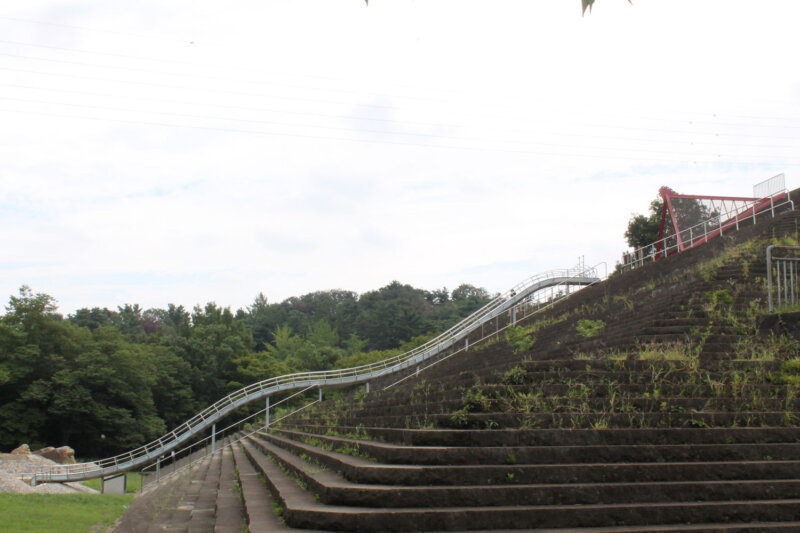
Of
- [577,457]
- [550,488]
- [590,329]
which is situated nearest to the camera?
[550,488]

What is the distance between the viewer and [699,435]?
6.52 m

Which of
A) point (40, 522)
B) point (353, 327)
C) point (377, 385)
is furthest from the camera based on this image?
point (353, 327)

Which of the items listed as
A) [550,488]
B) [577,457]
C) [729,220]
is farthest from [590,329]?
[729,220]

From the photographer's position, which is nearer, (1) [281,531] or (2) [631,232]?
(1) [281,531]

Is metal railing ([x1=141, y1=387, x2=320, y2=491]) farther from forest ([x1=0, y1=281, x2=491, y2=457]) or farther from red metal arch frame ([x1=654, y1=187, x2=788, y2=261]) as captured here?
red metal arch frame ([x1=654, y1=187, x2=788, y2=261])

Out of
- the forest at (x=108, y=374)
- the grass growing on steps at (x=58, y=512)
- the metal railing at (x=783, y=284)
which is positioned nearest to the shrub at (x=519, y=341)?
the metal railing at (x=783, y=284)

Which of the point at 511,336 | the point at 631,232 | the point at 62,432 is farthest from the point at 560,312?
the point at 62,432

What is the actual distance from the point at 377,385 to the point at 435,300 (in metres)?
77.1

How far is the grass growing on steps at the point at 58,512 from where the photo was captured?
506 inches

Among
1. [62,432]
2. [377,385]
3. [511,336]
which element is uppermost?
[511,336]

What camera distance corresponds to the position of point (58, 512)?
49.5 ft

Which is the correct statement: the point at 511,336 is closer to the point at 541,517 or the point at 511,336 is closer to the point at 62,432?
the point at 541,517

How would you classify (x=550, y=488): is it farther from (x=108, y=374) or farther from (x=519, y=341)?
(x=108, y=374)

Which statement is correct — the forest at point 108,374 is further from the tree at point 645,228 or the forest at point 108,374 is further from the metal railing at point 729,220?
the metal railing at point 729,220
